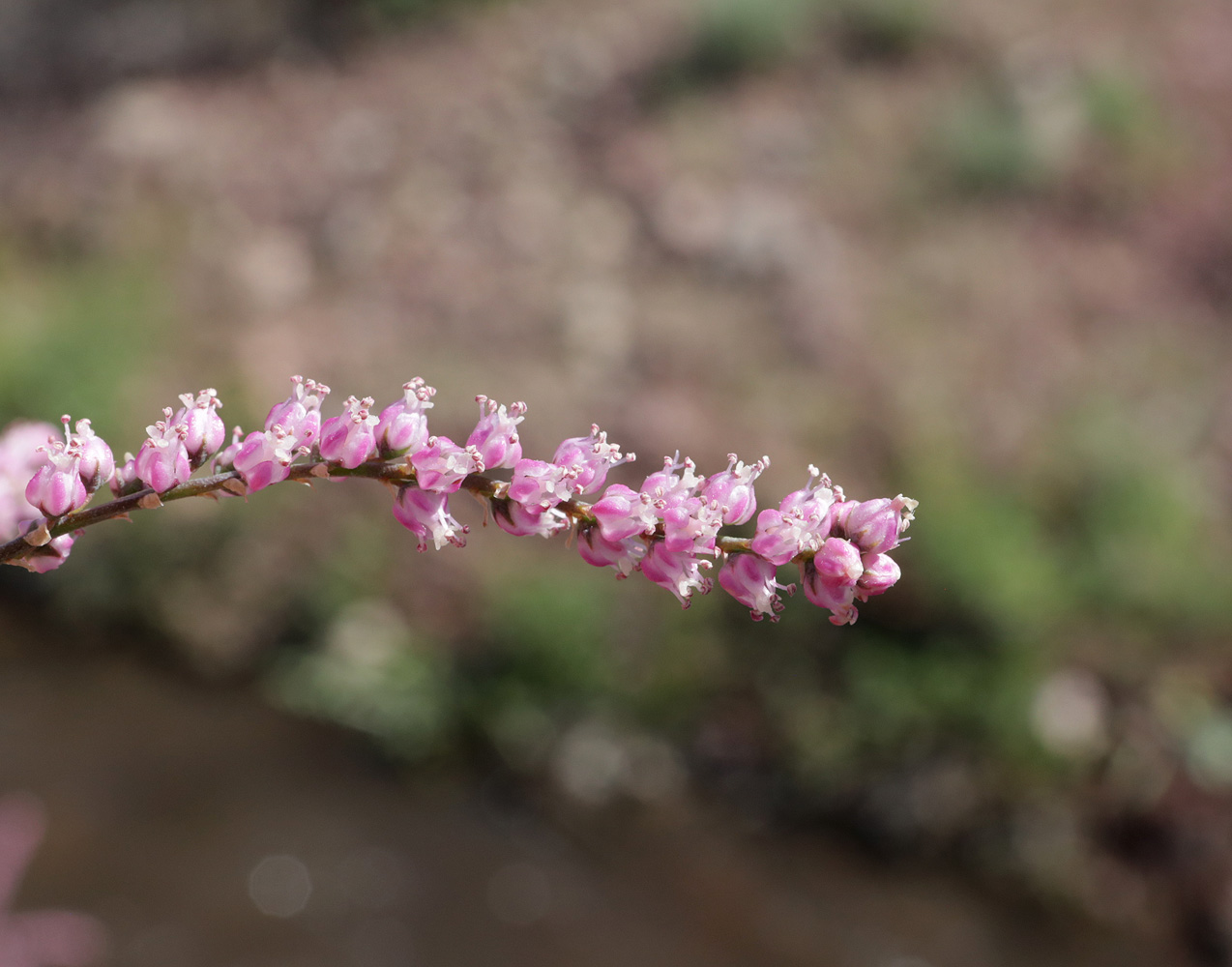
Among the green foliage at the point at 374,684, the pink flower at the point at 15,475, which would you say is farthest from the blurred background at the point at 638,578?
the pink flower at the point at 15,475

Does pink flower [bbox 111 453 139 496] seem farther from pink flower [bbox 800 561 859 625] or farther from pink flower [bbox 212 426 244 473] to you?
pink flower [bbox 800 561 859 625]

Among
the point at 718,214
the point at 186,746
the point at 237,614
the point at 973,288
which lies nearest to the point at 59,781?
the point at 186,746

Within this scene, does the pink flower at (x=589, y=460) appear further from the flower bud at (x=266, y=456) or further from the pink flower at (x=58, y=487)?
the pink flower at (x=58, y=487)

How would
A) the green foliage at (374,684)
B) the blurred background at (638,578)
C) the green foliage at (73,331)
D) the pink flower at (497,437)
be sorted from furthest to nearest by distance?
the green foliage at (73,331) < the green foliage at (374,684) < the blurred background at (638,578) < the pink flower at (497,437)

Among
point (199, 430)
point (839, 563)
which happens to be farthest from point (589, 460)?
point (199, 430)

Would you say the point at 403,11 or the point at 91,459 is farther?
the point at 403,11

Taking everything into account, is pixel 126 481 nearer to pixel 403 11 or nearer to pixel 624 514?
pixel 624 514

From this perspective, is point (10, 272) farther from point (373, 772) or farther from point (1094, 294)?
point (1094, 294)
